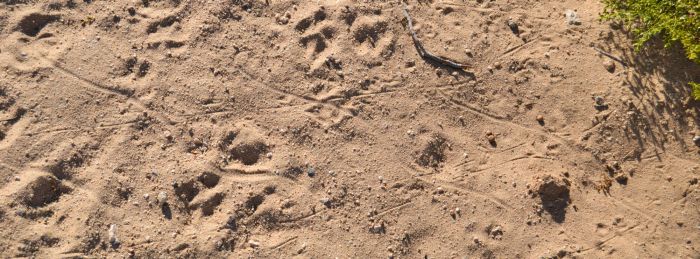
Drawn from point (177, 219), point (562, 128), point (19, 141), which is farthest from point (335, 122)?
point (19, 141)

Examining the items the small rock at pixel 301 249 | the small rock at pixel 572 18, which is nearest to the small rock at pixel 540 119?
the small rock at pixel 572 18

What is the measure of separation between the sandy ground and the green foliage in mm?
244

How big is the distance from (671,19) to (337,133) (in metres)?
2.98

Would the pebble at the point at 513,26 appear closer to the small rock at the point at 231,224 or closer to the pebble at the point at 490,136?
the pebble at the point at 490,136

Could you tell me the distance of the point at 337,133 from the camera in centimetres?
491

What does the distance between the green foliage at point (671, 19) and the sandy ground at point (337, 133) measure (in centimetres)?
24

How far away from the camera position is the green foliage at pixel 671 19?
4801 mm

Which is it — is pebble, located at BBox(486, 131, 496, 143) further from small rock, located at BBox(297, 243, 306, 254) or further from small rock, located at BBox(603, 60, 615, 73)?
small rock, located at BBox(297, 243, 306, 254)

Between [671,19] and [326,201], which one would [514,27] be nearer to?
[671,19]

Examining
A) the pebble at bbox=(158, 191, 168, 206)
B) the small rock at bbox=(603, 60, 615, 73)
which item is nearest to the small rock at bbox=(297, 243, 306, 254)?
→ the pebble at bbox=(158, 191, 168, 206)

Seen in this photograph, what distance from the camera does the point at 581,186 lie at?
15.9 feet

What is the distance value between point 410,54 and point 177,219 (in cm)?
246

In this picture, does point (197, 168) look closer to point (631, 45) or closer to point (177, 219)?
point (177, 219)

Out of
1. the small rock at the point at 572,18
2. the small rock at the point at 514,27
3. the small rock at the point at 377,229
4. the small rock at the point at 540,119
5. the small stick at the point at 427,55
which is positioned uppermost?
the small rock at the point at 572,18
